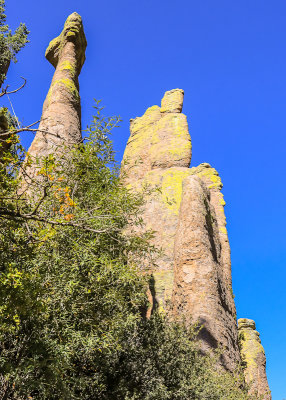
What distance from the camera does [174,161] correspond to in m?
31.1

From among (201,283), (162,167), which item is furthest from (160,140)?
(201,283)

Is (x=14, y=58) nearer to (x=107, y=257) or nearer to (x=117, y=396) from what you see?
(x=107, y=257)

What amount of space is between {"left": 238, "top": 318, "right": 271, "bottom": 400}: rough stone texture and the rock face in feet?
28.5

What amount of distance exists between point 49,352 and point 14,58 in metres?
26.3

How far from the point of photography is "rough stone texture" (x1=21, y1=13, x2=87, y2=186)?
64.0 feet

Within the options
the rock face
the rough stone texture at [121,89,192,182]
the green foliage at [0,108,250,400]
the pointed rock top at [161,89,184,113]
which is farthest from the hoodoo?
the green foliage at [0,108,250,400]

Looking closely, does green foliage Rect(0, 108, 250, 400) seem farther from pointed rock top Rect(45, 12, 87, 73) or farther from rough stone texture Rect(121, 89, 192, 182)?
rough stone texture Rect(121, 89, 192, 182)

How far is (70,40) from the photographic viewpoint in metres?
25.8

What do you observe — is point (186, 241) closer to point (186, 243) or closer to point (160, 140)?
point (186, 243)

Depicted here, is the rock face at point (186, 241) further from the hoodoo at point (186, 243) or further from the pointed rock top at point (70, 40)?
the pointed rock top at point (70, 40)

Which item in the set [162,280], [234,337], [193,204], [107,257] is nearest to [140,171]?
[193,204]

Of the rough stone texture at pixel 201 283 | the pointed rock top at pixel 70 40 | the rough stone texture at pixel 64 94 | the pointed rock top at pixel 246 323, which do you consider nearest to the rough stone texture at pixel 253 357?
the pointed rock top at pixel 246 323

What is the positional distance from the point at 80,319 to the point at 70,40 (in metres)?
22.0

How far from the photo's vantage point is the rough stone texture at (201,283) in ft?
58.6
